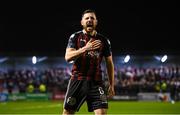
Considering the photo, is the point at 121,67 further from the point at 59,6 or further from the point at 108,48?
the point at 108,48

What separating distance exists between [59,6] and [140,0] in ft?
32.1

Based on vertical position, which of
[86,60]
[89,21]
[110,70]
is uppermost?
[89,21]

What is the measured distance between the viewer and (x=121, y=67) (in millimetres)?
41625

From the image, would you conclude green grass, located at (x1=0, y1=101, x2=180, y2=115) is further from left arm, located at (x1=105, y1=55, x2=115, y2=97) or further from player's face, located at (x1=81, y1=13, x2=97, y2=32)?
player's face, located at (x1=81, y1=13, x2=97, y2=32)

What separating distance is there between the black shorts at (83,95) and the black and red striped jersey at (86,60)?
0.33ft

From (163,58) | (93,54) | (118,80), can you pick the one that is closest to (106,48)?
(93,54)

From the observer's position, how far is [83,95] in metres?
7.80

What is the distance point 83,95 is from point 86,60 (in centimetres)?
60

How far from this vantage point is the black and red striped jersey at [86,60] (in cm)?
766

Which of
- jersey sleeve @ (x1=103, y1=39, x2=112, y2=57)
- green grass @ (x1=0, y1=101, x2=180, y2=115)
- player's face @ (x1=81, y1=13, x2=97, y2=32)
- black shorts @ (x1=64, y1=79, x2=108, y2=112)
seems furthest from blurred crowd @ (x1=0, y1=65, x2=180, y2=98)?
player's face @ (x1=81, y1=13, x2=97, y2=32)

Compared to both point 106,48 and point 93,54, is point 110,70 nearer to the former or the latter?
point 106,48

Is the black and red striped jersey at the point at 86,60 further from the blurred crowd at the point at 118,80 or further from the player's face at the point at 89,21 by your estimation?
the blurred crowd at the point at 118,80

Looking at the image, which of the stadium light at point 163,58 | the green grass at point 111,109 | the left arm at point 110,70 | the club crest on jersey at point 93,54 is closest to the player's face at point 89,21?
the club crest on jersey at point 93,54

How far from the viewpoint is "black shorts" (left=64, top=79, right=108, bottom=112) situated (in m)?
7.78
